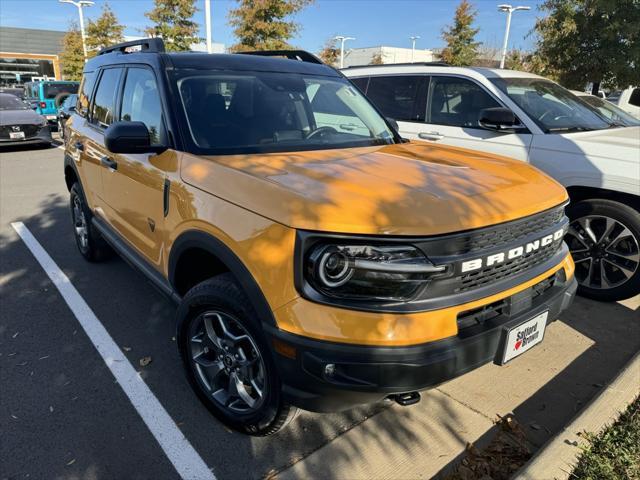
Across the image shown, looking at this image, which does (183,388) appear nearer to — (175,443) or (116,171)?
(175,443)

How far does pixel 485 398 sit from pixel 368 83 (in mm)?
4209

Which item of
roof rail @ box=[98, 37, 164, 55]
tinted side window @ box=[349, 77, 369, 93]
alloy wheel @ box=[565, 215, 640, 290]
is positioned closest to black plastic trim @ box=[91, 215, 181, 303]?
roof rail @ box=[98, 37, 164, 55]

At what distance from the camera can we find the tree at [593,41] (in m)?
9.13

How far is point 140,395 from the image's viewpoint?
9.46ft

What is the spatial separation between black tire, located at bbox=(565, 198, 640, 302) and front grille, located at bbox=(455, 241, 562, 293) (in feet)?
5.74

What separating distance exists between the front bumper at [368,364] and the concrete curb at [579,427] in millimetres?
569

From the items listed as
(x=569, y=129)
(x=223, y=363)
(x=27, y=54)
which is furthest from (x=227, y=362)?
(x=27, y=54)

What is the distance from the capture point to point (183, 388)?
117 inches

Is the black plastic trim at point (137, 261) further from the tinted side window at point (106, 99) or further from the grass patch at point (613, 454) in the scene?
the grass patch at point (613, 454)

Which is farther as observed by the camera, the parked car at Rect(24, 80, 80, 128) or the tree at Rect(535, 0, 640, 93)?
the parked car at Rect(24, 80, 80, 128)

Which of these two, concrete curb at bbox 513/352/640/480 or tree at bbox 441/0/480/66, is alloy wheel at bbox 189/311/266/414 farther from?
tree at bbox 441/0/480/66

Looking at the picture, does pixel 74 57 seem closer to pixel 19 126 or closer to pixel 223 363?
pixel 19 126

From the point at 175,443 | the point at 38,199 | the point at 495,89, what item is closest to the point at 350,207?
the point at 175,443

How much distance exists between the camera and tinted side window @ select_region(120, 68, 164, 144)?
296 cm
